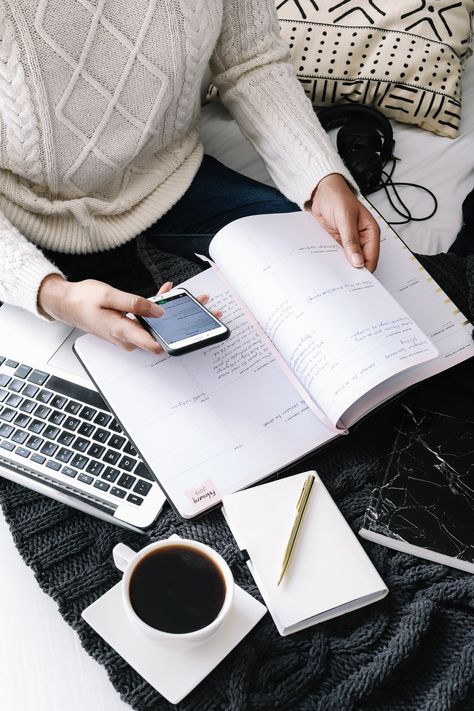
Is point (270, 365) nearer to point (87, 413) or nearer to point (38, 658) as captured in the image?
point (87, 413)

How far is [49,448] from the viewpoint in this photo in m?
0.63

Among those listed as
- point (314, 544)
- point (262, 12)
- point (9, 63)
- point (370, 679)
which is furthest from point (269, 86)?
point (370, 679)

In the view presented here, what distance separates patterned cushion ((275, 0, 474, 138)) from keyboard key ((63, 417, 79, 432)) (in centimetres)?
76

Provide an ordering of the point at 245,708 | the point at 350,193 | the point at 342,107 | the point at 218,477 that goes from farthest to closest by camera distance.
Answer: the point at 342,107 → the point at 350,193 → the point at 218,477 → the point at 245,708

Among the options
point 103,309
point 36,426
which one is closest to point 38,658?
point 36,426

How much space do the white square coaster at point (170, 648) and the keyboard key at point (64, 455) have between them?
0.14m

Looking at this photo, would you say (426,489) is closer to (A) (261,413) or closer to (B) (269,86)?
(A) (261,413)

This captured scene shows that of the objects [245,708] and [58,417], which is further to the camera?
[58,417]

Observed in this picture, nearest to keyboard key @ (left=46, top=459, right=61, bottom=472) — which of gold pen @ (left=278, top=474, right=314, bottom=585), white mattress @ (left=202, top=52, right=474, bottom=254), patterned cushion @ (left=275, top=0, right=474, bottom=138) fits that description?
gold pen @ (left=278, top=474, right=314, bottom=585)

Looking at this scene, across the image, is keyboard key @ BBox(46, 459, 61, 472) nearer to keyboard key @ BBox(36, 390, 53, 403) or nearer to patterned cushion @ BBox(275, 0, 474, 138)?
keyboard key @ BBox(36, 390, 53, 403)

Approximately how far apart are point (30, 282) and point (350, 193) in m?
0.41

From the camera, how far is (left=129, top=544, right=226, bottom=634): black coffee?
1.63 ft

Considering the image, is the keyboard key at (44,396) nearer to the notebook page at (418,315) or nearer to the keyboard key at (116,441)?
the keyboard key at (116,441)

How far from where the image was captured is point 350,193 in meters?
0.82
